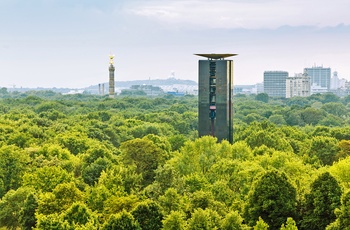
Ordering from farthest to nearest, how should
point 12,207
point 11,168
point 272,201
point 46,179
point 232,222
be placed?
point 11,168
point 46,179
point 12,207
point 272,201
point 232,222

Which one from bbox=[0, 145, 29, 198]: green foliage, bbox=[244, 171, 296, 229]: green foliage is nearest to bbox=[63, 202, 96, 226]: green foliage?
bbox=[244, 171, 296, 229]: green foliage

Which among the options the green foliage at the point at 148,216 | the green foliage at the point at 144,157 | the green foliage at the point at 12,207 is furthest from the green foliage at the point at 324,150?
the green foliage at the point at 12,207

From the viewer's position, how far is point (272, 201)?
37.6 m

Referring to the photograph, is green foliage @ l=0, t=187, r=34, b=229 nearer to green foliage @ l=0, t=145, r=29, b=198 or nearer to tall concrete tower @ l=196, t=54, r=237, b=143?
green foliage @ l=0, t=145, r=29, b=198

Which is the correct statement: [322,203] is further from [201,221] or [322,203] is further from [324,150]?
[324,150]

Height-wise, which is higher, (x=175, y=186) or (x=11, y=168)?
(x=175, y=186)

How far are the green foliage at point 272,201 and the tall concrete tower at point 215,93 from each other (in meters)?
27.0

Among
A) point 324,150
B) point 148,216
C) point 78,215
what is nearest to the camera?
point 148,216

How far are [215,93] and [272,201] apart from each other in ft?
95.0

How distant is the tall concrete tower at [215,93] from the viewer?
214 ft

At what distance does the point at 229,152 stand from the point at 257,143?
12.0 meters

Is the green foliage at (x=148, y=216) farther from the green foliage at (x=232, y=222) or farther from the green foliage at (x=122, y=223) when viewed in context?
the green foliage at (x=232, y=222)

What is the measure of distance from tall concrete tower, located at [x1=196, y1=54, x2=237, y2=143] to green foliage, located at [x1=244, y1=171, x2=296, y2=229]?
2699cm

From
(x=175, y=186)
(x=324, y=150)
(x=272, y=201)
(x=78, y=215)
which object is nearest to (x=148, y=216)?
(x=78, y=215)
